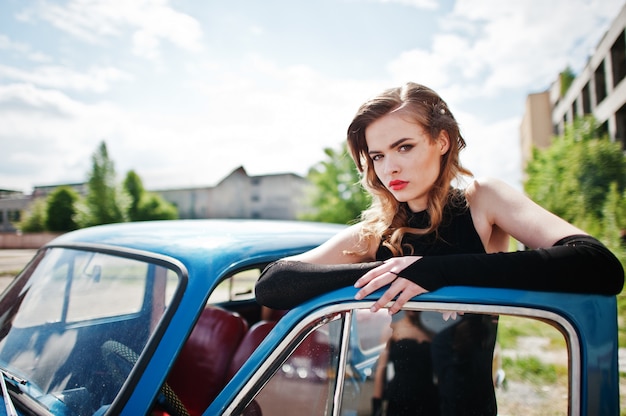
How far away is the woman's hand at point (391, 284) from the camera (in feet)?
3.26

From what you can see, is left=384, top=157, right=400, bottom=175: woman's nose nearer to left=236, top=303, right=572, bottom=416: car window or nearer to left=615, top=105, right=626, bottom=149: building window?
left=236, top=303, right=572, bottom=416: car window

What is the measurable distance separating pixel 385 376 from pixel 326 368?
0.89 ft

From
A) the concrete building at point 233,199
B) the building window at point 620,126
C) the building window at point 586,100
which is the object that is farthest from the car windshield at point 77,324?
the concrete building at point 233,199

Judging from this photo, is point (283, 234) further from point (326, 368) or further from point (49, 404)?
point (49, 404)

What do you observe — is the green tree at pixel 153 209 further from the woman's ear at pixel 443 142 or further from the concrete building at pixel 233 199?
the woman's ear at pixel 443 142

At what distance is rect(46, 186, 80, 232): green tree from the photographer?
1674 inches

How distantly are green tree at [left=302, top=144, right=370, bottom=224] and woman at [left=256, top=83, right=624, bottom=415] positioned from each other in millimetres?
39001

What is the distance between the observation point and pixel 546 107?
137 feet

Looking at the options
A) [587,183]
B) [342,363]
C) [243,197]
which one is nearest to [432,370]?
[342,363]

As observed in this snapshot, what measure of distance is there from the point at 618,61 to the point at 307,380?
27.7 m

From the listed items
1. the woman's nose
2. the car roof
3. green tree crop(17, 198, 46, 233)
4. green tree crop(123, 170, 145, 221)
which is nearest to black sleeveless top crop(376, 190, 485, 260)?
Result: the woman's nose

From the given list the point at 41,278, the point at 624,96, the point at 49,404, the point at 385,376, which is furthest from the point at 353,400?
the point at 624,96

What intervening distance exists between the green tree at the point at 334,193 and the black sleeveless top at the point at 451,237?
128ft

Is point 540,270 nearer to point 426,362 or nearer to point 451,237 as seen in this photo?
point 451,237
